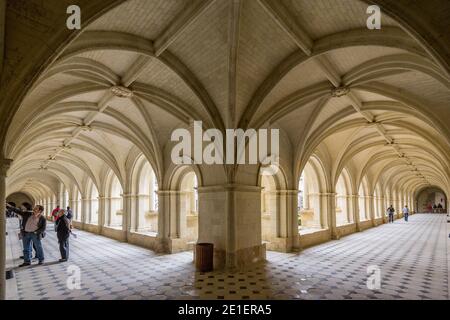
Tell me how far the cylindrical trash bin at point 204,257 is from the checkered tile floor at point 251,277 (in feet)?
0.91

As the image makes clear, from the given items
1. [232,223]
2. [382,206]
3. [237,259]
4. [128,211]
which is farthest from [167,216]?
[382,206]

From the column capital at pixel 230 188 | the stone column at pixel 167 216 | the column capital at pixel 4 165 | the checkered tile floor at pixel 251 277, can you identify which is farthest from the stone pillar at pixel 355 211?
the column capital at pixel 4 165

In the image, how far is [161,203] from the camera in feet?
39.1

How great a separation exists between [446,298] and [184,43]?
786 centimetres

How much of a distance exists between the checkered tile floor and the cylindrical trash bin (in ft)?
0.91

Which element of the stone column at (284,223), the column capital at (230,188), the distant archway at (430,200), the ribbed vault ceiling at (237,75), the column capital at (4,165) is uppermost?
the ribbed vault ceiling at (237,75)

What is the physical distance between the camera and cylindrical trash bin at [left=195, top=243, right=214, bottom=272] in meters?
8.32

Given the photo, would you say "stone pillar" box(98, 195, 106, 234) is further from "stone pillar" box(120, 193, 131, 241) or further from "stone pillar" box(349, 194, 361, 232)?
"stone pillar" box(349, 194, 361, 232)

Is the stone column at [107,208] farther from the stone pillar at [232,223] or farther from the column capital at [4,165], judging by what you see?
the column capital at [4,165]

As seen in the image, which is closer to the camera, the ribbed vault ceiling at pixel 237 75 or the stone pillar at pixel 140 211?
the ribbed vault ceiling at pixel 237 75

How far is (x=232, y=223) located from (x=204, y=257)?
1.26m

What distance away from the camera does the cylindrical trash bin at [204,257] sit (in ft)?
27.3
